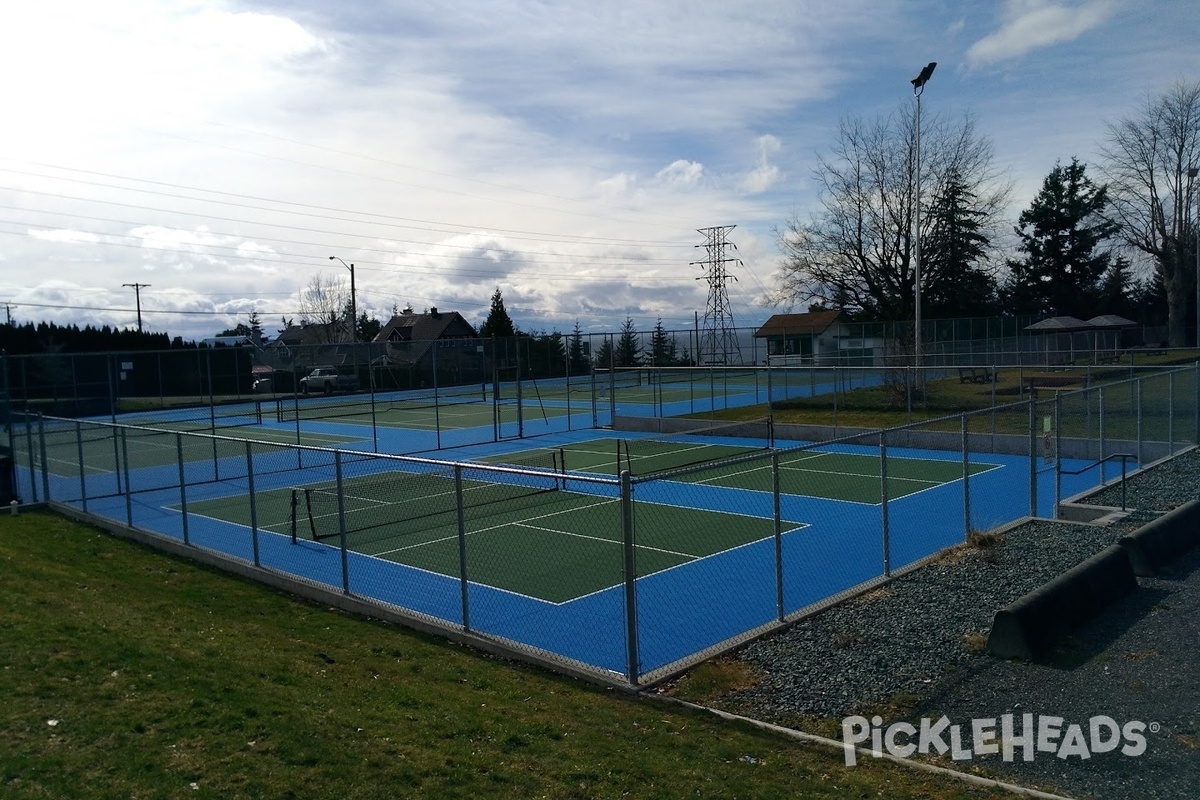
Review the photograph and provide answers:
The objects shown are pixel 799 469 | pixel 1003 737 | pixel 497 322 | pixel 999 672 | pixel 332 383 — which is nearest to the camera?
pixel 1003 737

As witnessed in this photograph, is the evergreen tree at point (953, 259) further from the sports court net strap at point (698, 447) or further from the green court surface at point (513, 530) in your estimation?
the green court surface at point (513, 530)

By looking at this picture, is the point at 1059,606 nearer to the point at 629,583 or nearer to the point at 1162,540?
the point at 1162,540

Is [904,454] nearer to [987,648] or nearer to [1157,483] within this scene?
[1157,483]

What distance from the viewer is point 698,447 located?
27938 mm

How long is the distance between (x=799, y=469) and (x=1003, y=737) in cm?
1568

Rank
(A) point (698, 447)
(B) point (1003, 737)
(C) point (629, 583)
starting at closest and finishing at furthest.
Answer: (B) point (1003, 737) → (C) point (629, 583) → (A) point (698, 447)

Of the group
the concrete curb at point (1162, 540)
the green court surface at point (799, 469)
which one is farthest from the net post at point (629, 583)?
the green court surface at point (799, 469)

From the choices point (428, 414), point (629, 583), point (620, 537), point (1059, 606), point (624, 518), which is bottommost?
point (620, 537)

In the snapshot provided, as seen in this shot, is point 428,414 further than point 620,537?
Yes

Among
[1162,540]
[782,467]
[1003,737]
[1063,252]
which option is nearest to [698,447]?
[782,467]

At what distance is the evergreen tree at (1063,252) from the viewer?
71.1 meters

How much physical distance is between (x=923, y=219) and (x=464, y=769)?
54224mm

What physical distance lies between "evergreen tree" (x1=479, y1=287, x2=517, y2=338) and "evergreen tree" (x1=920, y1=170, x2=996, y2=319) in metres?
36.7

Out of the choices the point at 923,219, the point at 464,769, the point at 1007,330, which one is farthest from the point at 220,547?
the point at 1007,330
